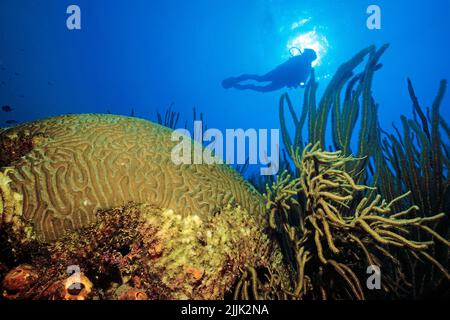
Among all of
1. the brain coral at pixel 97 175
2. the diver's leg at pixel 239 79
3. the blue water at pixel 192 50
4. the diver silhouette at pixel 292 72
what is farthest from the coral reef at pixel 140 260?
the blue water at pixel 192 50

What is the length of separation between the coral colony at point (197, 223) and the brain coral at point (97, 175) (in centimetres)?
1

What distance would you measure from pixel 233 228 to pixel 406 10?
3277 cm

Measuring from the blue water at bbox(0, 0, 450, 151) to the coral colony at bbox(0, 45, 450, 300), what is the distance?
608 inches

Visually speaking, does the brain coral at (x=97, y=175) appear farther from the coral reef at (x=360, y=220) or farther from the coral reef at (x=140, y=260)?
the coral reef at (x=360, y=220)

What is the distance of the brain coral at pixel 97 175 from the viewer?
2316mm

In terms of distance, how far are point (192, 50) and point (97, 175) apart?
4578cm

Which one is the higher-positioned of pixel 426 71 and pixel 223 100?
pixel 223 100

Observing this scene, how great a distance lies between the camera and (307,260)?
2.34 metres

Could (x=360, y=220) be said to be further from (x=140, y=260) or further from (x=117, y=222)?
(x=117, y=222)

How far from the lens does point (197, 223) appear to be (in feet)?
7.45
